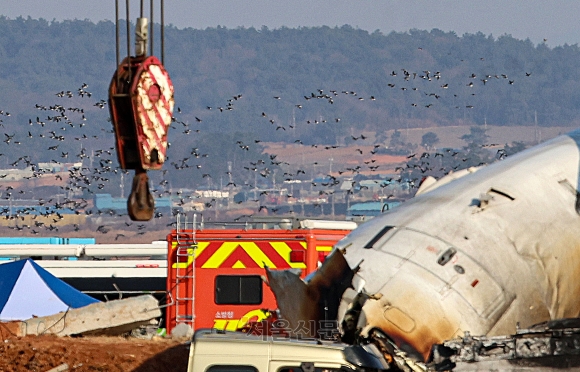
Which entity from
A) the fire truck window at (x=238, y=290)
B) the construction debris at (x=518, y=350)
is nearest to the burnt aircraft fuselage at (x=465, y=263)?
the construction debris at (x=518, y=350)

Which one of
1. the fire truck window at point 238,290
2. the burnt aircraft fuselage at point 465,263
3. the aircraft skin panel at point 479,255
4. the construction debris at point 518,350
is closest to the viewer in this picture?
the construction debris at point 518,350

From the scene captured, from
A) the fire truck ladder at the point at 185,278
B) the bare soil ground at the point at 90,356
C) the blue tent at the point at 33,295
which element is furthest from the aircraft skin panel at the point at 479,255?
the blue tent at the point at 33,295

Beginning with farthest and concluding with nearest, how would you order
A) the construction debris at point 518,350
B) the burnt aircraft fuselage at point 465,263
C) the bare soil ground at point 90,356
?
the bare soil ground at point 90,356, the burnt aircraft fuselage at point 465,263, the construction debris at point 518,350

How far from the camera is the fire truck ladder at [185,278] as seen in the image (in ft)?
78.7

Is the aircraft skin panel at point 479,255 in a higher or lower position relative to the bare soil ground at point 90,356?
higher

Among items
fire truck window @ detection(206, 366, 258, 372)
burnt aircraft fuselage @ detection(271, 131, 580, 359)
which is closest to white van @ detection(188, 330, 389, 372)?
fire truck window @ detection(206, 366, 258, 372)

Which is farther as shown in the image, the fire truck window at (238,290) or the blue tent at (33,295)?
the blue tent at (33,295)

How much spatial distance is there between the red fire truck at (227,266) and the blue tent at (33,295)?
154 inches

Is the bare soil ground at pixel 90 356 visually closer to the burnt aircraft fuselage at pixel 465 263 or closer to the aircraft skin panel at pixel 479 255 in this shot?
the burnt aircraft fuselage at pixel 465 263

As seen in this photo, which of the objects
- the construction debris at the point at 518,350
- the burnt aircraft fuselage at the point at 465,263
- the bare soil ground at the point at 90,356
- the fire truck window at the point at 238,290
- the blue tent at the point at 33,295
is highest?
the burnt aircraft fuselage at the point at 465,263

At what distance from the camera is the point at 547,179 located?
19.0 m

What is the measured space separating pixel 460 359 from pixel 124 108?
4.69 metres

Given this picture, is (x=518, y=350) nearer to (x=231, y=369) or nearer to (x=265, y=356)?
(x=265, y=356)

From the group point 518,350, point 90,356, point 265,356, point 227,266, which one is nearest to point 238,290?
point 227,266
